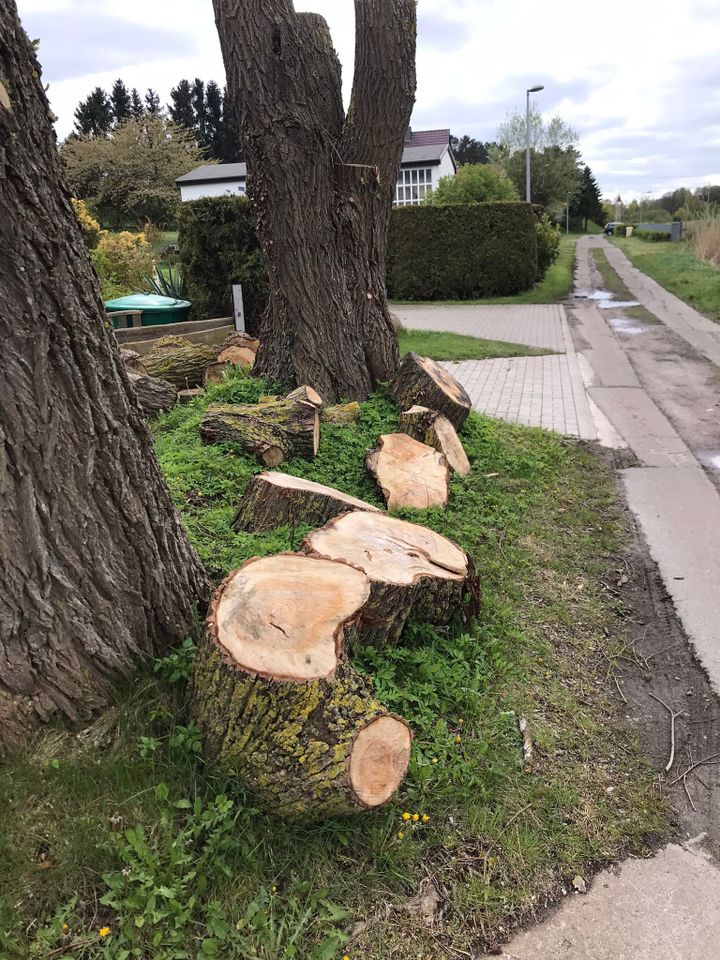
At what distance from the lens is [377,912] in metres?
2.17

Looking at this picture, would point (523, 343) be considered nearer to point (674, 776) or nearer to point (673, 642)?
point (673, 642)

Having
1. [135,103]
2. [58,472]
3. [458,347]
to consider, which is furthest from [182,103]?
[58,472]

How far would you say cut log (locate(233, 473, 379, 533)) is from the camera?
3.71m

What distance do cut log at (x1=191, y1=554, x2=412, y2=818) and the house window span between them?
A: 1489 inches

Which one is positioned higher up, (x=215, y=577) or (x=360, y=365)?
(x=360, y=365)

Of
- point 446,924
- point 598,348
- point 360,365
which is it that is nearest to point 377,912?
point 446,924

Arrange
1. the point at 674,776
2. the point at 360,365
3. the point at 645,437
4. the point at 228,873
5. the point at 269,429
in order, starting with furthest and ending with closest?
the point at 645,437 < the point at 360,365 < the point at 269,429 < the point at 674,776 < the point at 228,873

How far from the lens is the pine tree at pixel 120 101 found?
64.1 meters

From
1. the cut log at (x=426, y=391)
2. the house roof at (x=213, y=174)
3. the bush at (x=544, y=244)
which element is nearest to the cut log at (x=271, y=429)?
the cut log at (x=426, y=391)

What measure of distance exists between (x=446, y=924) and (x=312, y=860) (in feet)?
1.48

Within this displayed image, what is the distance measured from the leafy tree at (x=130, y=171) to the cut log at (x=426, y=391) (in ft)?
115

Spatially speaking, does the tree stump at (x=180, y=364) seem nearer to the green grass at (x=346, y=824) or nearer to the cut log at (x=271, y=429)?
the cut log at (x=271, y=429)

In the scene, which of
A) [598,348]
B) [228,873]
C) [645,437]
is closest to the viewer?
[228,873]

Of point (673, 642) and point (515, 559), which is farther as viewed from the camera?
point (515, 559)
